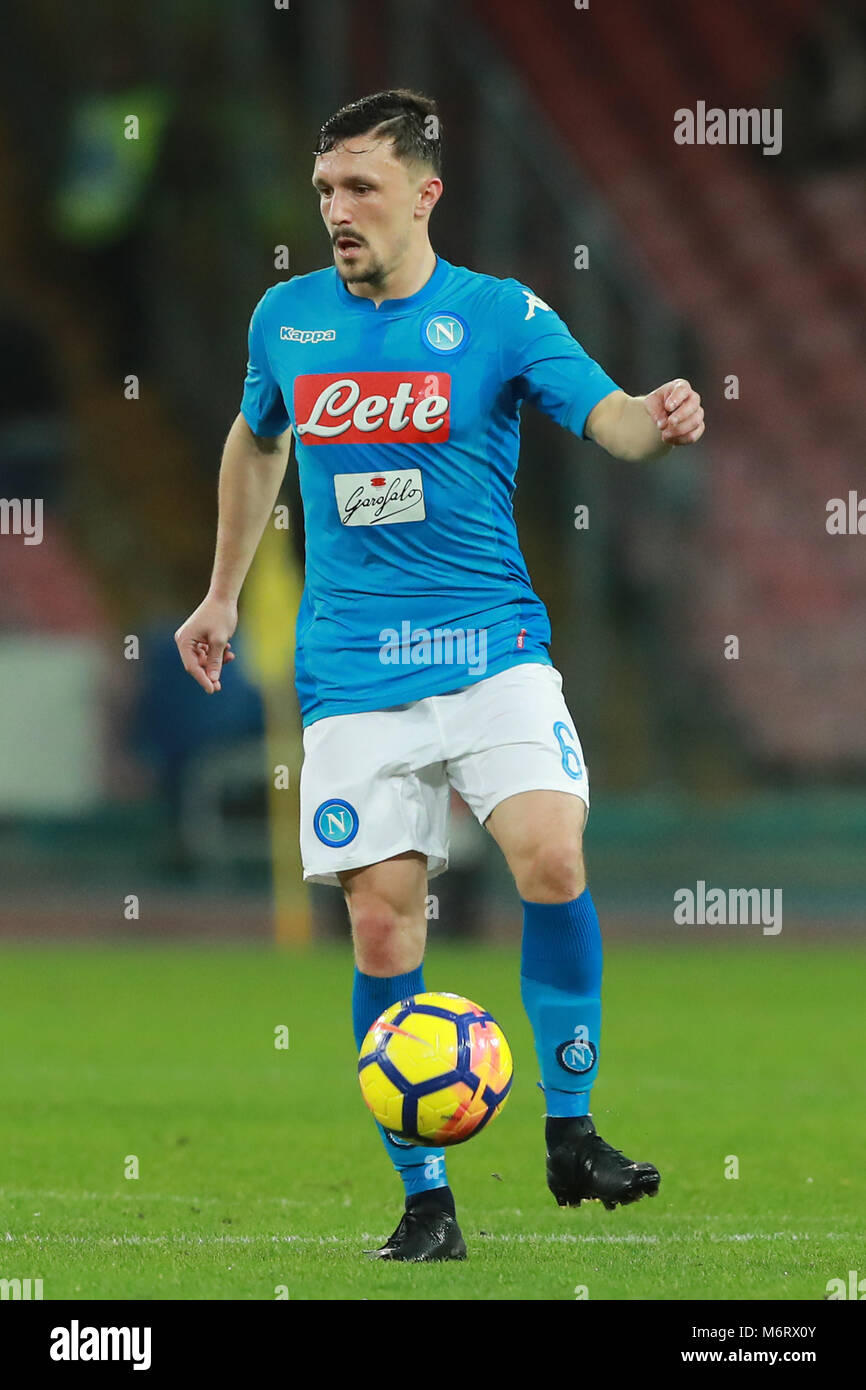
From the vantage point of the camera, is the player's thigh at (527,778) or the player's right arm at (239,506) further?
the player's right arm at (239,506)

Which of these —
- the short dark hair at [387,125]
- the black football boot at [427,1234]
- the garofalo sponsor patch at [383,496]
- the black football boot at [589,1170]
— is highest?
the short dark hair at [387,125]

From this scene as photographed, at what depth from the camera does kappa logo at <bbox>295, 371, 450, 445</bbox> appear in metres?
4.81

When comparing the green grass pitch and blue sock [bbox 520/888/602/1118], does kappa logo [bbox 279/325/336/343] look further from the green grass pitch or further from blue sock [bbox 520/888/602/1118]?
the green grass pitch

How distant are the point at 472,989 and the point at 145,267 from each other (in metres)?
12.1

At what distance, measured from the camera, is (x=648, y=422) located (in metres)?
4.48

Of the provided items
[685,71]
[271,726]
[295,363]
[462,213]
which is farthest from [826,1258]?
[685,71]

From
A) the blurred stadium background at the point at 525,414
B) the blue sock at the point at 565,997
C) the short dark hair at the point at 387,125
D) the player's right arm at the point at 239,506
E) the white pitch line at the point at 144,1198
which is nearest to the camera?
the blue sock at the point at 565,997

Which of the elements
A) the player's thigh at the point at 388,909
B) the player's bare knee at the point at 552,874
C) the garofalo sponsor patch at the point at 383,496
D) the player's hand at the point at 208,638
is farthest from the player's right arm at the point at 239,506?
the player's bare knee at the point at 552,874

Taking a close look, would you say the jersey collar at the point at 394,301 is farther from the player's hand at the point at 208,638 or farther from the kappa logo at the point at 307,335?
the player's hand at the point at 208,638

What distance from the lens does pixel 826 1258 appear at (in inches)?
183

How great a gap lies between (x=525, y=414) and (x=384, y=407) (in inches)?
491

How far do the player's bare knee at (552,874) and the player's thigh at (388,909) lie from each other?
0.25 metres

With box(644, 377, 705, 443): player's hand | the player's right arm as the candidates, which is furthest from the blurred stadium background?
box(644, 377, 705, 443): player's hand

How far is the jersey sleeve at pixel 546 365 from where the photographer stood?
4.68 meters
